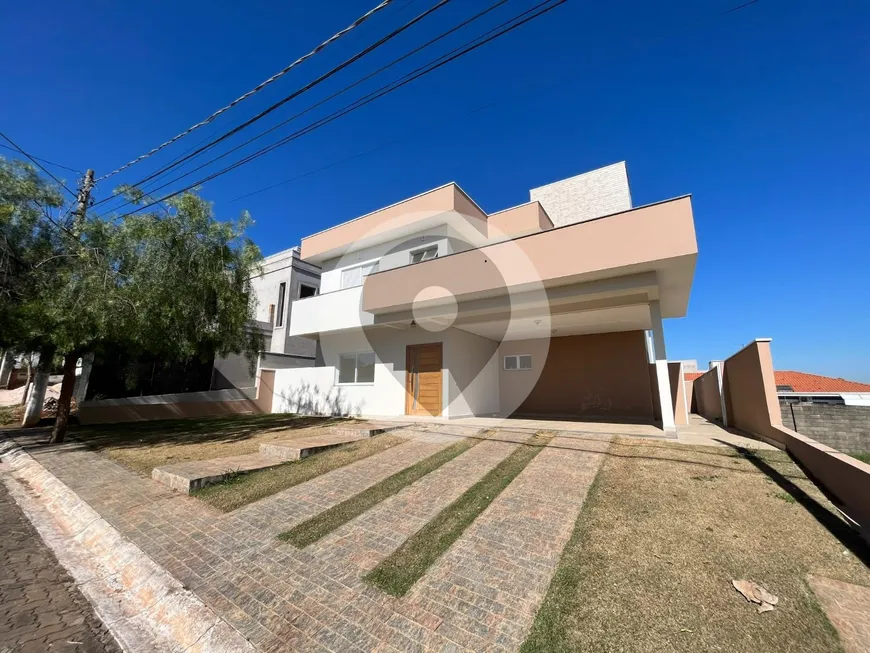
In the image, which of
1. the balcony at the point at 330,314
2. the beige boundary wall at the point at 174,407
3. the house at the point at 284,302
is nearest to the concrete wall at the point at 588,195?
the balcony at the point at 330,314

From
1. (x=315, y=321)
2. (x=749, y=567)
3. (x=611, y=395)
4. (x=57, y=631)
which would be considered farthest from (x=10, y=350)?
(x=611, y=395)

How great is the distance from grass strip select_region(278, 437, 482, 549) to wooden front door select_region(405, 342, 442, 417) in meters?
4.23

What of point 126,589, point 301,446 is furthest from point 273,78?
point 126,589

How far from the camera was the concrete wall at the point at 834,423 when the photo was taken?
8289 millimetres

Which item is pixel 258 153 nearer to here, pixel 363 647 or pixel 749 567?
pixel 363 647

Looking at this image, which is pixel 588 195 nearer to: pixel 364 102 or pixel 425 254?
pixel 425 254

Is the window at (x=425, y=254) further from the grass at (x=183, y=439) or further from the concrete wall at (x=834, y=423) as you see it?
the concrete wall at (x=834, y=423)

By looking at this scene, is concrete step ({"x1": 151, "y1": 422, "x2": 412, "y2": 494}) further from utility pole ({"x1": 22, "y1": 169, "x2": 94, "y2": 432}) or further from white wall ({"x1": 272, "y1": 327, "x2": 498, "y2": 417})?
utility pole ({"x1": 22, "y1": 169, "x2": 94, "y2": 432})

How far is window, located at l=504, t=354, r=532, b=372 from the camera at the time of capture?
13.4 meters

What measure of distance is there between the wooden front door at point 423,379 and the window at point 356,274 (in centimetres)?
337

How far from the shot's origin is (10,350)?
28.7ft

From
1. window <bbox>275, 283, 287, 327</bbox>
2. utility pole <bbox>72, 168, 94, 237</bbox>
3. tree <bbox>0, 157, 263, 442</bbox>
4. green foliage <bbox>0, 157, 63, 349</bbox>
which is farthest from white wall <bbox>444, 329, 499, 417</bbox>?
utility pole <bbox>72, 168, 94, 237</bbox>

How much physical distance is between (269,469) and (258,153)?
654 cm

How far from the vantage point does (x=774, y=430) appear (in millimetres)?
6500
